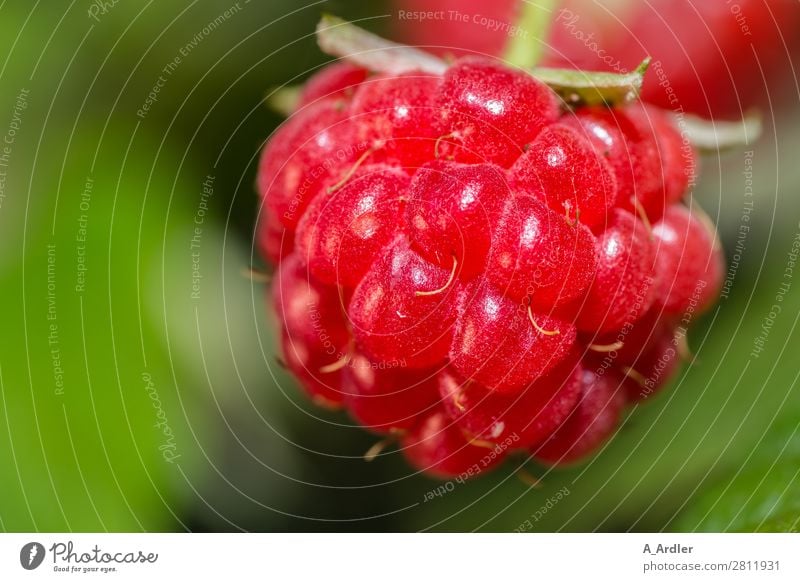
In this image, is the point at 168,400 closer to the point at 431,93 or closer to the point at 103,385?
the point at 103,385

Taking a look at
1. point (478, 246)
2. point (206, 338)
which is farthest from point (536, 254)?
point (206, 338)

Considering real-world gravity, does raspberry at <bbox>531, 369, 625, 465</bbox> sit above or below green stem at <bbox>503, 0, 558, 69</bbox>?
below

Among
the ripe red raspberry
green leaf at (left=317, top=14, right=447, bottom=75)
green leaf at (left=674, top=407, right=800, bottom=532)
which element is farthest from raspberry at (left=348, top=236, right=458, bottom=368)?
green leaf at (left=674, top=407, right=800, bottom=532)

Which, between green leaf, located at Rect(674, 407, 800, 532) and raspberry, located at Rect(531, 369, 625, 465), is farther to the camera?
green leaf, located at Rect(674, 407, 800, 532)

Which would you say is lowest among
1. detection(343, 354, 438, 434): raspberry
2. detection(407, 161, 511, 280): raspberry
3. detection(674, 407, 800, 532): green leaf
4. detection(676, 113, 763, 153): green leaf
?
detection(674, 407, 800, 532): green leaf
